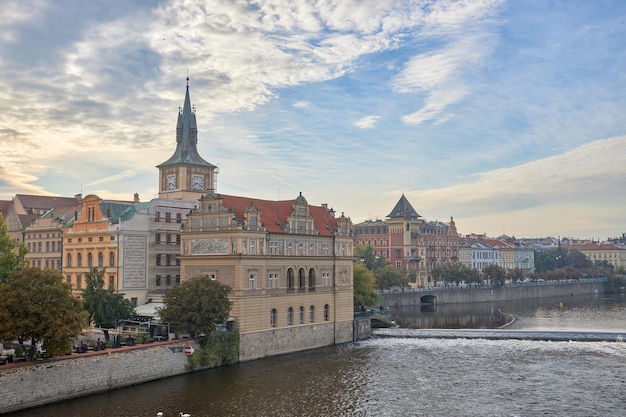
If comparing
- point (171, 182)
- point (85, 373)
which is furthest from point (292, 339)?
point (171, 182)

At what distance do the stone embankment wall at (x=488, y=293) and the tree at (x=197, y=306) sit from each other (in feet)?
250

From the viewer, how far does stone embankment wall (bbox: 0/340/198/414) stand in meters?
47.7

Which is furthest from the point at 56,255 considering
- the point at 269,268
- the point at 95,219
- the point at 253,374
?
the point at 253,374

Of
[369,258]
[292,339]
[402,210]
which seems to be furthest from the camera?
[402,210]

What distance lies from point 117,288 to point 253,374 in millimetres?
23935

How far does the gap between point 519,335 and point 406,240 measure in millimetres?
95661

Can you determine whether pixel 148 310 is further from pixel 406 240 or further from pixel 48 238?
pixel 406 240

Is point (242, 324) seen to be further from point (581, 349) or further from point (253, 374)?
point (581, 349)

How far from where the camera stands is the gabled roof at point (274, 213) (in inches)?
2904

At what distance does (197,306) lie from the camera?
62.5m

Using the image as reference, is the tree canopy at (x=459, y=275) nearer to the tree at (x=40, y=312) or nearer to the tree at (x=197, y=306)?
the tree at (x=197, y=306)

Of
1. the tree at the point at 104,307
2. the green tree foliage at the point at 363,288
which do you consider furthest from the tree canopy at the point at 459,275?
the tree at the point at 104,307

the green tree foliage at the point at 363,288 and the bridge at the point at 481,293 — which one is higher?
the green tree foliage at the point at 363,288

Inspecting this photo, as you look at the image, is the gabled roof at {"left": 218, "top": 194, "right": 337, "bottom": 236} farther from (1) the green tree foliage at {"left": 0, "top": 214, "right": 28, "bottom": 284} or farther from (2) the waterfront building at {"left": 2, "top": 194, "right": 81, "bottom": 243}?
(2) the waterfront building at {"left": 2, "top": 194, "right": 81, "bottom": 243}
